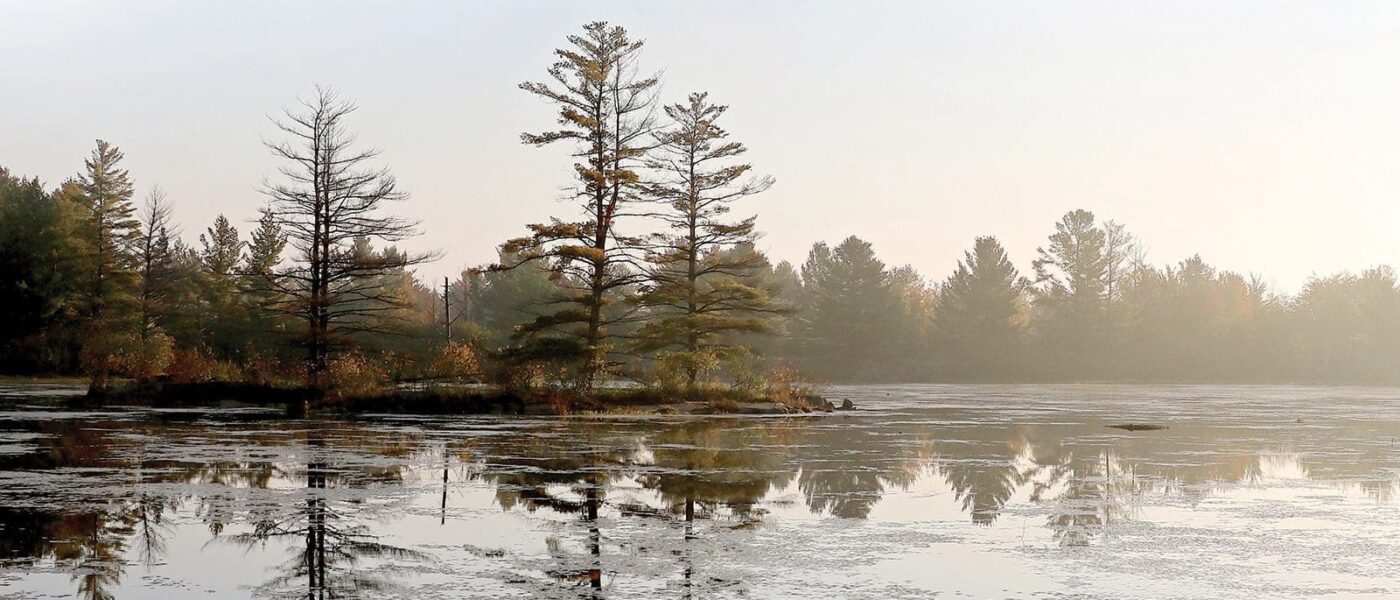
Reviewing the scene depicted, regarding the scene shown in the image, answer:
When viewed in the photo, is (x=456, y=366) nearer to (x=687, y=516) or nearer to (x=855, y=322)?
(x=687, y=516)

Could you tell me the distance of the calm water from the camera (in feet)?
29.4

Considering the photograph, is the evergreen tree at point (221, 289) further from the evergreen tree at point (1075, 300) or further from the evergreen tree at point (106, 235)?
the evergreen tree at point (1075, 300)

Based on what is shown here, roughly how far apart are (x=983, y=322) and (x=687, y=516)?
276ft

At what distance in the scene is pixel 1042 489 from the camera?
15.4m

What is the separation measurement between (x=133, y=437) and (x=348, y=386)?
13.1 metres

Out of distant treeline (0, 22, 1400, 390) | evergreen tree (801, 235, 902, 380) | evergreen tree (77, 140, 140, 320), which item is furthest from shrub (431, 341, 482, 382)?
evergreen tree (801, 235, 902, 380)

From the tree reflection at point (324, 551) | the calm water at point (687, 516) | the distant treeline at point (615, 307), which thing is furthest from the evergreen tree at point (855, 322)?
the tree reflection at point (324, 551)

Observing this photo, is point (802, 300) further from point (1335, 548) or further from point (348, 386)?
Answer: point (1335, 548)

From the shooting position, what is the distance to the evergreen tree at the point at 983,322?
92.6 m

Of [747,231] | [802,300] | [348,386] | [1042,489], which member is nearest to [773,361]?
[802,300]

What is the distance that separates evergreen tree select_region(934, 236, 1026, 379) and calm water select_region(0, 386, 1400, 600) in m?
68.3

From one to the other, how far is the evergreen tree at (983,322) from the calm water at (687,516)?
68.3 metres

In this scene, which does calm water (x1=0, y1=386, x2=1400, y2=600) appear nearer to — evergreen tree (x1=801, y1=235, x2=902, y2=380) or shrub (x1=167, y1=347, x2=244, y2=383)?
shrub (x1=167, y1=347, x2=244, y2=383)

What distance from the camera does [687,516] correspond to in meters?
12.4
